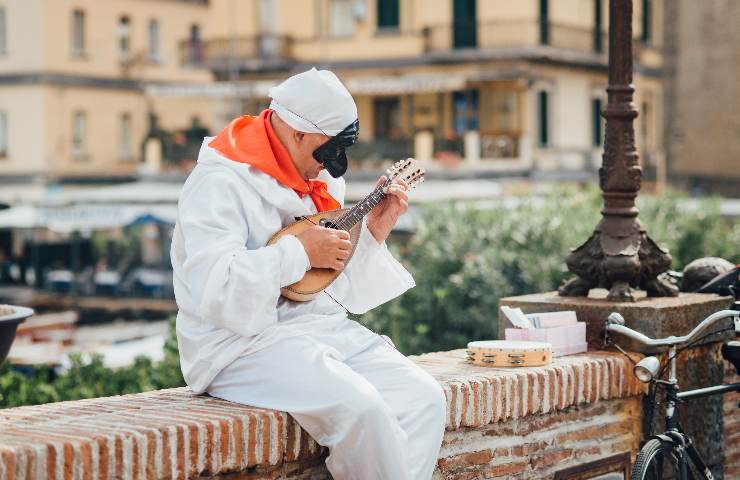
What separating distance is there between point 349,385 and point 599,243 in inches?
91.7

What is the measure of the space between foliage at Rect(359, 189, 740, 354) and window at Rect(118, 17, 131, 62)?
35.3 meters

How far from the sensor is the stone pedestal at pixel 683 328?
579 cm

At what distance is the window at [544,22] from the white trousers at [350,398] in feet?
116

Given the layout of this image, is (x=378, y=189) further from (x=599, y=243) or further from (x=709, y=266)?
(x=709, y=266)

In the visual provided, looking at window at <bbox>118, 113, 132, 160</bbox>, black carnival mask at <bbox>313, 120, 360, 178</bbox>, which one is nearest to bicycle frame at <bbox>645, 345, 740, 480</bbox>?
black carnival mask at <bbox>313, 120, 360, 178</bbox>

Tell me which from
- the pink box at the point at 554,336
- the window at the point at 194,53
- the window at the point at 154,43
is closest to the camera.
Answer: the pink box at the point at 554,336

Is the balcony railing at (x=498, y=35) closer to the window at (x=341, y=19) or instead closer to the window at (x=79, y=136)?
the window at (x=341, y=19)

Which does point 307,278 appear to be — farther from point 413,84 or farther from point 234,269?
point 413,84

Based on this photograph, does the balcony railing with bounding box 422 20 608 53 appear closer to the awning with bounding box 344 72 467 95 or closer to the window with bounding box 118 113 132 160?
the awning with bounding box 344 72 467 95

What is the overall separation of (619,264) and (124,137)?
43.3 m

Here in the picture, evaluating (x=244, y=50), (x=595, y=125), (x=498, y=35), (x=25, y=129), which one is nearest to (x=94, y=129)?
(x=25, y=129)

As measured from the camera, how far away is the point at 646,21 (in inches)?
1774

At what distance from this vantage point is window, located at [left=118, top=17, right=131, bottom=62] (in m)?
47.6

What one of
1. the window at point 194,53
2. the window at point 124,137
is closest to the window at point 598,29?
the window at point 194,53
